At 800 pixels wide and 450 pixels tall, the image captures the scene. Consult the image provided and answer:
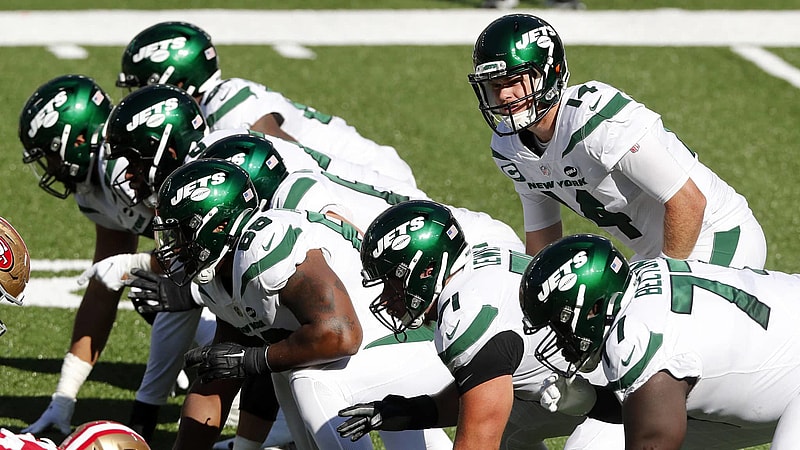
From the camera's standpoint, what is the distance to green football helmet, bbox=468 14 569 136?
426 cm

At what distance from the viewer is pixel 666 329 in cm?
312

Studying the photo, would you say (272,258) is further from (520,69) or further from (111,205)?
(111,205)

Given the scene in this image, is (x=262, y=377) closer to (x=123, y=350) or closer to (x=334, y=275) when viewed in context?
(x=334, y=275)

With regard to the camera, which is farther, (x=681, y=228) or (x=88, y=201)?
(x=88, y=201)

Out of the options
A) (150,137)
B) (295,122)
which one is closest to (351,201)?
(150,137)

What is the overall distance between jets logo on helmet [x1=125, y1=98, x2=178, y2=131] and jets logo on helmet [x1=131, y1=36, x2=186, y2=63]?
2.57ft

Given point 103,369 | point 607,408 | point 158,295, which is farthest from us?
point 103,369

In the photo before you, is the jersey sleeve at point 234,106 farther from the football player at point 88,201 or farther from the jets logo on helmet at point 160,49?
the football player at point 88,201

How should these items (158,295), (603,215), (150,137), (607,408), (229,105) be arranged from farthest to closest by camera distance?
(229,105) → (150,137) → (158,295) → (603,215) → (607,408)

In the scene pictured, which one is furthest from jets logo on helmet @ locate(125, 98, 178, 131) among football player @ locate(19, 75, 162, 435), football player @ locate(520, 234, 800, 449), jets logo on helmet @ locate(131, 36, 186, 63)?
football player @ locate(520, 234, 800, 449)

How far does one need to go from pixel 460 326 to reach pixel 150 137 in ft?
6.04

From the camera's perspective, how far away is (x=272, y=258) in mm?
3795

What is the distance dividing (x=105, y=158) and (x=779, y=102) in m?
6.46

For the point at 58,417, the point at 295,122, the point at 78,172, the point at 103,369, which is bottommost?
the point at 103,369
